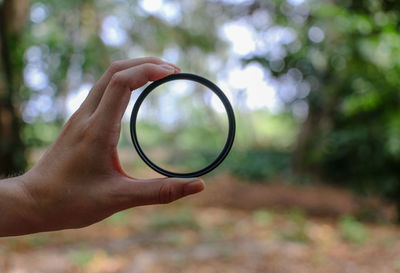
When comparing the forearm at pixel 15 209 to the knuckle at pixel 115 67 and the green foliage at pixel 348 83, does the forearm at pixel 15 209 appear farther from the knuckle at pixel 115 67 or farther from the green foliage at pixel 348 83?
the green foliage at pixel 348 83

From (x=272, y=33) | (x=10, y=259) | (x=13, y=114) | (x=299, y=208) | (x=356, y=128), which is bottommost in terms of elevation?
(x=299, y=208)

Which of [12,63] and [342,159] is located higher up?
[12,63]

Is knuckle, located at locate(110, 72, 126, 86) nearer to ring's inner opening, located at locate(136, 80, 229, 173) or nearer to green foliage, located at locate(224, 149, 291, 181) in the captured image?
green foliage, located at locate(224, 149, 291, 181)

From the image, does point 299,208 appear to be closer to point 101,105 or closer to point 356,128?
point 356,128

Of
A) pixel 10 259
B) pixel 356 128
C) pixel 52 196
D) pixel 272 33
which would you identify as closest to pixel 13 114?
pixel 10 259

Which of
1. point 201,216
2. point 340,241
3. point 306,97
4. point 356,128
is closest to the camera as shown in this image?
point 340,241

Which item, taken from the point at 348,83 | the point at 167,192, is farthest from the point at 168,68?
the point at 348,83

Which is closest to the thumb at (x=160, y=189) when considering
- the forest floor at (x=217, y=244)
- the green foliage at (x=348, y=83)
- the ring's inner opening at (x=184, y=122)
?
the forest floor at (x=217, y=244)

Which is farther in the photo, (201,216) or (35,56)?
(201,216)
